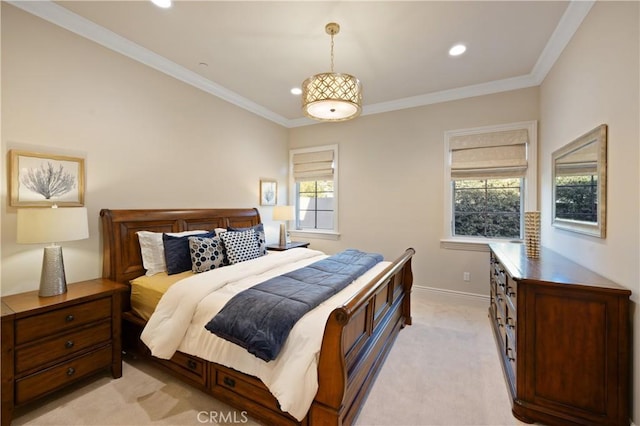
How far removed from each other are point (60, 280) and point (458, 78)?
15.0ft

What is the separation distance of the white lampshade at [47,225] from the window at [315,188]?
Result: 350cm

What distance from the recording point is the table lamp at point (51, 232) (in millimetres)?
1873

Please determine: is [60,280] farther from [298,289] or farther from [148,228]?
[298,289]

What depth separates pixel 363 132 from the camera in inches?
179


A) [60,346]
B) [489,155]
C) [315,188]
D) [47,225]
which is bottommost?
[60,346]

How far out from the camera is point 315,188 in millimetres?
5176

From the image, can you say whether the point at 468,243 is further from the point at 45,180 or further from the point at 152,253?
the point at 45,180

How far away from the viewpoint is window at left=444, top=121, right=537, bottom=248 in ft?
11.6

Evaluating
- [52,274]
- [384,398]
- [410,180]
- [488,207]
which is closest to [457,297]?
[488,207]

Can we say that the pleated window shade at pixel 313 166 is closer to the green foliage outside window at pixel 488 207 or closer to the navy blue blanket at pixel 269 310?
the green foliage outside window at pixel 488 207

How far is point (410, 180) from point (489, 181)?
1056 millimetres

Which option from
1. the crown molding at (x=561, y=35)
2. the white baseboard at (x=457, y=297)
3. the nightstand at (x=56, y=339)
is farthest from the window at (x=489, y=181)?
the nightstand at (x=56, y=339)

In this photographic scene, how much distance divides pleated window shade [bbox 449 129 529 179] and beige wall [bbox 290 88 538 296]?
179 millimetres

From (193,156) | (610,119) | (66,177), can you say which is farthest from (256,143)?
(610,119)
